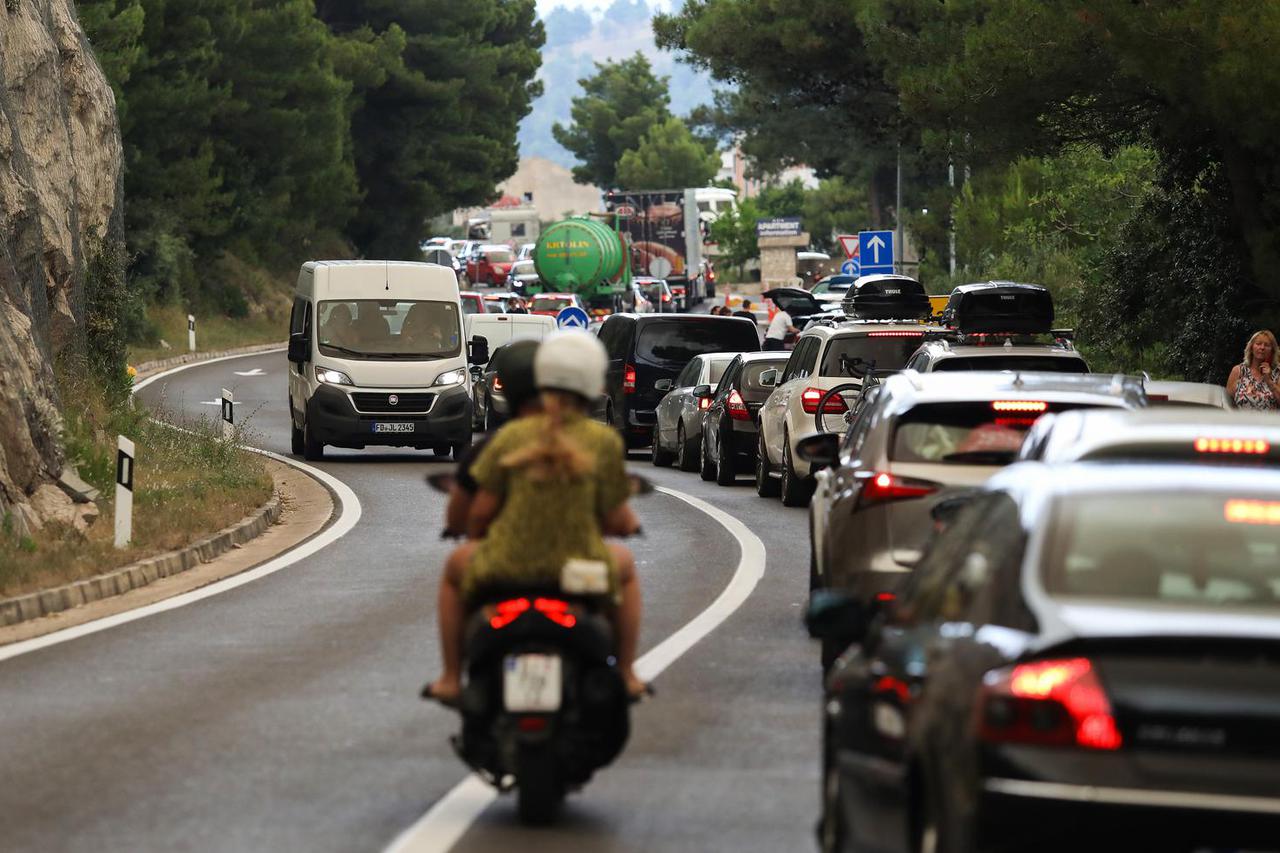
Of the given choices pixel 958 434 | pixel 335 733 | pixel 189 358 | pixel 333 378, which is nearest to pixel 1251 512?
pixel 335 733

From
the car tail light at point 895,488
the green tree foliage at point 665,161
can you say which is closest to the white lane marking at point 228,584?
the car tail light at point 895,488

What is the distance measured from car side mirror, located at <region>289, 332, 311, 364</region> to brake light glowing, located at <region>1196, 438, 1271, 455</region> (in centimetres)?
2535

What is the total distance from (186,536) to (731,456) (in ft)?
30.7

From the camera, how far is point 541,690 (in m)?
8.05

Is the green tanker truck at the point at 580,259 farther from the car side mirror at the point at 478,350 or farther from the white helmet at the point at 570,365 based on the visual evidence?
the white helmet at the point at 570,365

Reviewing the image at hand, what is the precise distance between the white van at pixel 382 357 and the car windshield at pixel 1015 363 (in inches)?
579

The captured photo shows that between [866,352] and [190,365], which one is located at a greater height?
[866,352]

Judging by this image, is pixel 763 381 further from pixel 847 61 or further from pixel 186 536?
pixel 847 61

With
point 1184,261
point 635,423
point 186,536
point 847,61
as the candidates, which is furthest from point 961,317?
point 847,61

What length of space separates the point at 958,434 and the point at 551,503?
410 centimetres

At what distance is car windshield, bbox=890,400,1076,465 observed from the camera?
11.8 metres

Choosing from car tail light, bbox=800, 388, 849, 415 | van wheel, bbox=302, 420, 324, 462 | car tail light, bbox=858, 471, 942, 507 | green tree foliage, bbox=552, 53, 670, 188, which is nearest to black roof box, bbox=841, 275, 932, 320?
van wheel, bbox=302, 420, 324, 462

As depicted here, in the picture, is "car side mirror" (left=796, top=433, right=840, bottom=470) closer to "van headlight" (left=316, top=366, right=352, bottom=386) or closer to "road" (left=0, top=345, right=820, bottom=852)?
"road" (left=0, top=345, right=820, bottom=852)

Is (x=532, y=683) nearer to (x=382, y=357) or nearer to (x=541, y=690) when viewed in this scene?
(x=541, y=690)
